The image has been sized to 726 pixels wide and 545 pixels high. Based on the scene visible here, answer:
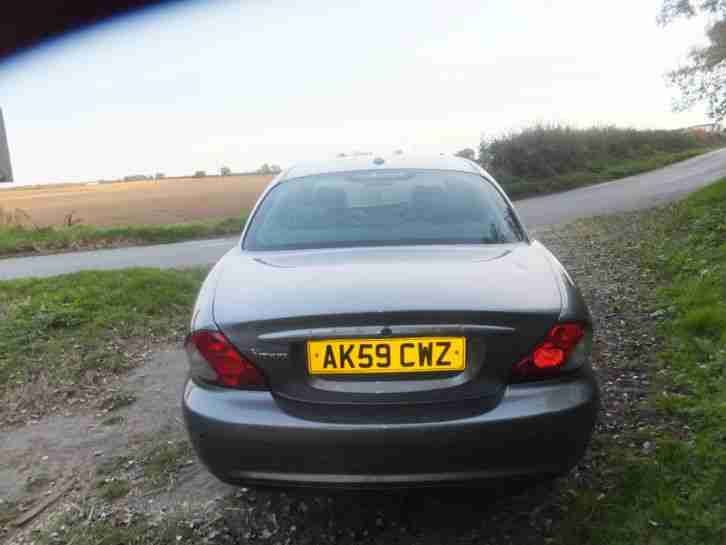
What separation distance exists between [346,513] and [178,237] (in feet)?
49.2

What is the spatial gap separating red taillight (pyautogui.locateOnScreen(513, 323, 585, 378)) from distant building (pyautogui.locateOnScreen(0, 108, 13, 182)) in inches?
223

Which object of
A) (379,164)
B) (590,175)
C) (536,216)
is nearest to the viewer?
(379,164)

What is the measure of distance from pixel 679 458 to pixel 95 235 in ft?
52.5

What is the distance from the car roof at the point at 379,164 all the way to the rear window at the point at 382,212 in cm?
10

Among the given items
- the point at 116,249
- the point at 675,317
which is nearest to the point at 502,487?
the point at 675,317

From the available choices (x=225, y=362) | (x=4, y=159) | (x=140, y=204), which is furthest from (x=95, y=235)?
(x=225, y=362)

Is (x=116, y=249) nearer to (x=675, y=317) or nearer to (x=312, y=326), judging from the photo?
(x=675, y=317)

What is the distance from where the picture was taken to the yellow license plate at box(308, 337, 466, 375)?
7.53ft

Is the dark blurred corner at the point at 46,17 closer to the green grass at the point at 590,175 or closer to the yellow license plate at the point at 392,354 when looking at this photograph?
the yellow license plate at the point at 392,354

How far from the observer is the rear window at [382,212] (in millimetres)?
3242

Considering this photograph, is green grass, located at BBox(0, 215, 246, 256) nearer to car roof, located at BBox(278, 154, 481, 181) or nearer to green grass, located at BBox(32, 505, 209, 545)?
car roof, located at BBox(278, 154, 481, 181)

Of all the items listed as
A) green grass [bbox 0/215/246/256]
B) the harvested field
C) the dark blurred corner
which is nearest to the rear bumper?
the dark blurred corner

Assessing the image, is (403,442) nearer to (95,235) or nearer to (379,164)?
(379,164)

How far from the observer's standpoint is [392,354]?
230cm
